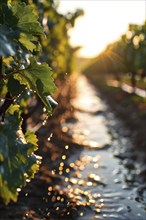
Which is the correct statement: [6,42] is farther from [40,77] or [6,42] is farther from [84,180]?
[84,180]

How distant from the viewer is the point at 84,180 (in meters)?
8.77

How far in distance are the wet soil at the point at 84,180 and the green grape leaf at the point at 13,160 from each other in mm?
2233

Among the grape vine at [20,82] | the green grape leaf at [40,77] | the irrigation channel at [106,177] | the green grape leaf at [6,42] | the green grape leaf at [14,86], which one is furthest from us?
the irrigation channel at [106,177]

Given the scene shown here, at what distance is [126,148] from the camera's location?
12250 millimetres

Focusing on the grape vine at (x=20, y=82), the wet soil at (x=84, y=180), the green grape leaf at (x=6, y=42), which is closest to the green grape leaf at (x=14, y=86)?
the grape vine at (x=20, y=82)

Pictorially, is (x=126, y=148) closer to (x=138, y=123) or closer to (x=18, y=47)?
(x=138, y=123)

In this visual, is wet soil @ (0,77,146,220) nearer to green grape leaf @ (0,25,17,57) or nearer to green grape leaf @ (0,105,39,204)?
green grape leaf @ (0,105,39,204)

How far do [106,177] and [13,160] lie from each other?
7.02 meters

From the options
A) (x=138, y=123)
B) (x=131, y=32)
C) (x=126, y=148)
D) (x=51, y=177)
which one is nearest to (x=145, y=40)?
(x=131, y=32)

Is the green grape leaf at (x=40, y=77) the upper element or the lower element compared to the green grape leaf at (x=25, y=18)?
lower

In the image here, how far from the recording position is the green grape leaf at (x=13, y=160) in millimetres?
2293

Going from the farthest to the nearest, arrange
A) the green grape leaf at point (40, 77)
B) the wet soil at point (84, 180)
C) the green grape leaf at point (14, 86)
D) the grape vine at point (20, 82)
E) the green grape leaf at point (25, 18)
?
the wet soil at point (84, 180), the green grape leaf at point (14, 86), the green grape leaf at point (40, 77), the green grape leaf at point (25, 18), the grape vine at point (20, 82)

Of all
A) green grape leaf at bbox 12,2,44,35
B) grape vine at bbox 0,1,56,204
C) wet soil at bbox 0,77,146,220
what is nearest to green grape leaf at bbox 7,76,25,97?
grape vine at bbox 0,1,56,204

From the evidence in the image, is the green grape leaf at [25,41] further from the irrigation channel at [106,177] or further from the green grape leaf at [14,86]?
the irrigation channel at [106,177]
